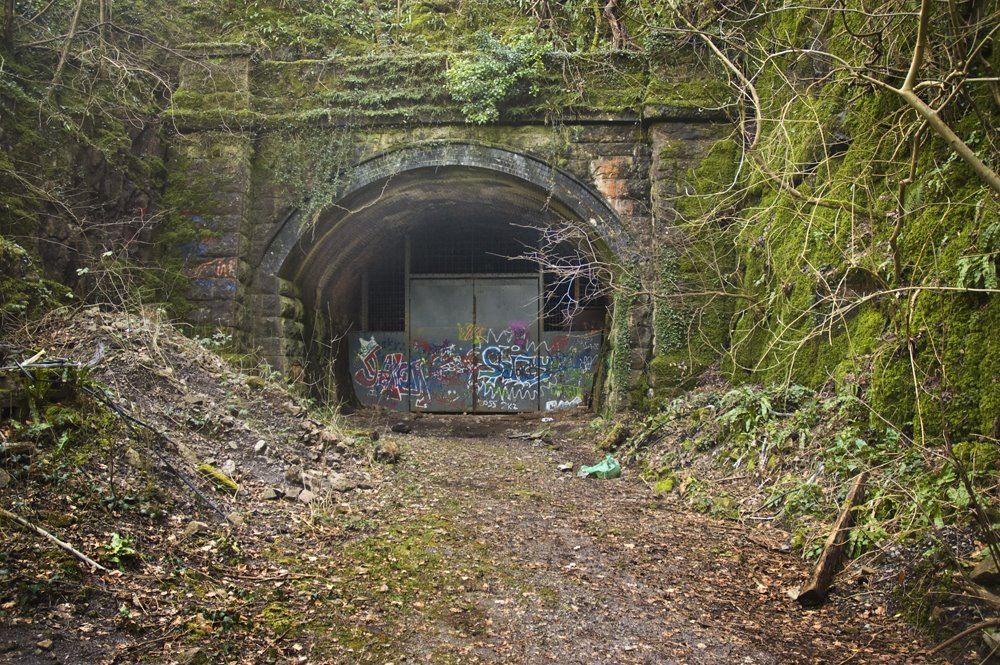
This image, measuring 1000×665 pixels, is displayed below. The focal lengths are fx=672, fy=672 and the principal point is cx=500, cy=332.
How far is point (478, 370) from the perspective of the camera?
12305 mm

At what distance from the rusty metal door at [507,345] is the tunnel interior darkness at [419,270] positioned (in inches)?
1.0

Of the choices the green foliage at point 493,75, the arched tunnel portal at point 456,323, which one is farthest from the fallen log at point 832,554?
the arched tunnel portal at point 456,323

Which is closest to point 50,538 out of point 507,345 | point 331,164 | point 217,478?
point 217,478

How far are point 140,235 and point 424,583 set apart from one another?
6447 millimetres

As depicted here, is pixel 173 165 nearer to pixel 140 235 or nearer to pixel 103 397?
pixel 140 235

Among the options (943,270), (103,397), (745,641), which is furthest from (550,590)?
(943,270)

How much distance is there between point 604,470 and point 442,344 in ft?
20.9

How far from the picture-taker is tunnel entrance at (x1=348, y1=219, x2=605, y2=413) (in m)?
12.2

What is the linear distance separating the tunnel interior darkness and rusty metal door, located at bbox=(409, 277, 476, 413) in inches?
1.5

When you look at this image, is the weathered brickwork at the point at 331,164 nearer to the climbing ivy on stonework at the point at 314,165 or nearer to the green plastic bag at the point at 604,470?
the climbing ivy on stonework at the point at 314,165

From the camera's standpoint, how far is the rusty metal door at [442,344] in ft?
40.4

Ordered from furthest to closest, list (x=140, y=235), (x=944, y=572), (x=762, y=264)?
(x=140, y=235), (x=762, y=264), (x=944, y=572)

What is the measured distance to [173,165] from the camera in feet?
27.8

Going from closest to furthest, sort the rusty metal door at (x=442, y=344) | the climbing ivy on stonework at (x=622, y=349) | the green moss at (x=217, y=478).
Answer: the green moss at (x=217, y=478) → the climbing ivy on stonework at (x=622, y=349) → the rusty metal door at (x=442, y=344)
